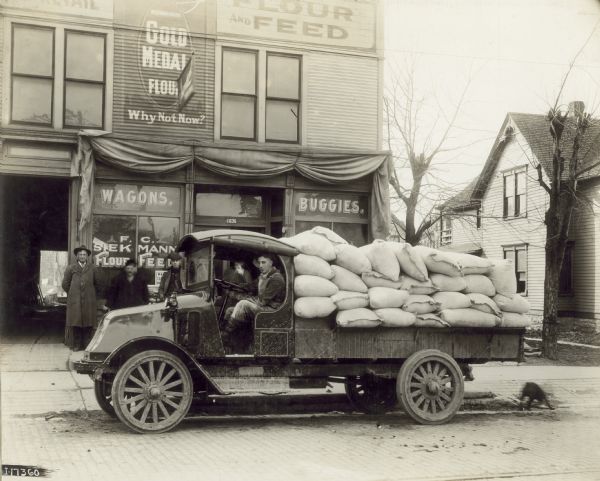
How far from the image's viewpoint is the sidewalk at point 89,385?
27.3 ft

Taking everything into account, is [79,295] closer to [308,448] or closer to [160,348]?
[160,348]

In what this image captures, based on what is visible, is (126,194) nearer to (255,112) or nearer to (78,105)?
(78,105)

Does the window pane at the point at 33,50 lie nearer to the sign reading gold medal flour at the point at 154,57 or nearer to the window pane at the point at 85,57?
the window pane at the point at 85,57

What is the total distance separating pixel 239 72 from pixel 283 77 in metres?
0.97

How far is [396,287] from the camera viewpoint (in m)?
7.91

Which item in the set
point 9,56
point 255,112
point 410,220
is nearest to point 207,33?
point 255,112

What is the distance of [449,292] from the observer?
8.09 metres

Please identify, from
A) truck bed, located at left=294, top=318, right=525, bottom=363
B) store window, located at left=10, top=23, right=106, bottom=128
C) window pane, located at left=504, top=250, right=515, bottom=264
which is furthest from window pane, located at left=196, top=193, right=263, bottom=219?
window pane, located at left=504, top=250, right=515, bottom=264

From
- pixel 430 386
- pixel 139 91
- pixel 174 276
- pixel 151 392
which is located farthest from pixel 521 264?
pixel 151 392

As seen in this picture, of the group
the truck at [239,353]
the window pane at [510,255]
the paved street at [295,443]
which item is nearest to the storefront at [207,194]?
the paved street at [295,443]

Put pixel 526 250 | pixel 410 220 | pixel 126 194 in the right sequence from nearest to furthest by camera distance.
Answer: pixel 126 194 → pixel 410 220 → pixel 526 250

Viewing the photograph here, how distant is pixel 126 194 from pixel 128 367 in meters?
7.19

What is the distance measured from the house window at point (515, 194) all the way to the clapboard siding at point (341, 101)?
13088mm

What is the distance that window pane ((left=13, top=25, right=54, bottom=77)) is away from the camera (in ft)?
41.9
